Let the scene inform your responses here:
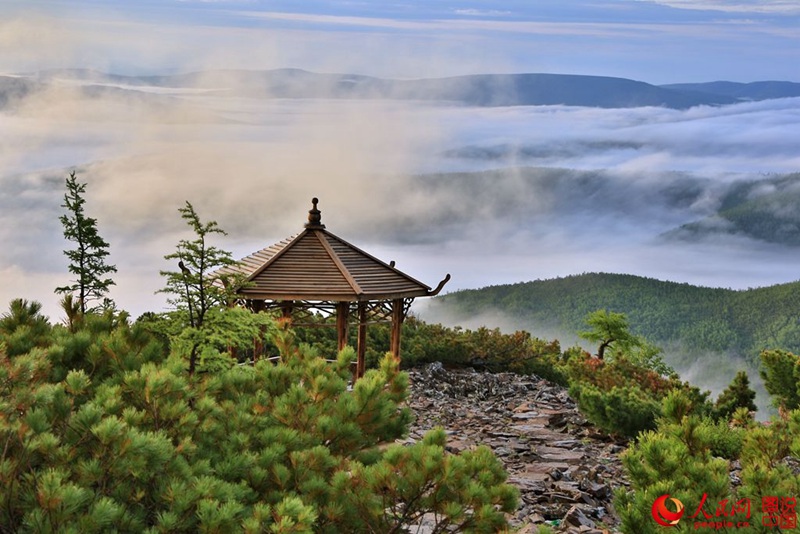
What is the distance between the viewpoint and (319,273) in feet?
44.8

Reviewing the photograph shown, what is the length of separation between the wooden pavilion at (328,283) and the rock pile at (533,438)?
167 cm

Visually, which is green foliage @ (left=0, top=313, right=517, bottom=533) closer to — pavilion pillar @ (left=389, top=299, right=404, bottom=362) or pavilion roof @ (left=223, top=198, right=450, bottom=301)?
pavilion roof @ (left=223, top=198, right=450, bottom=301)

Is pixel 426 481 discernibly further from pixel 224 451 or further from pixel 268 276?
pixel 268 276

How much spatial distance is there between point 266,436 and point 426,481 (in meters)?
0.99

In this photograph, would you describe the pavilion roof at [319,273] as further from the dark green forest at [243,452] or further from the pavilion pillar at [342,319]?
the dark green forest at [243,452]

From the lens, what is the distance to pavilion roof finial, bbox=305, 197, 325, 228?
14.4 meters

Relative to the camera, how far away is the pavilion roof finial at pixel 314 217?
1444cm

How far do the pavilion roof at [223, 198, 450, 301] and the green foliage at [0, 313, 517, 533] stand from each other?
6738mm

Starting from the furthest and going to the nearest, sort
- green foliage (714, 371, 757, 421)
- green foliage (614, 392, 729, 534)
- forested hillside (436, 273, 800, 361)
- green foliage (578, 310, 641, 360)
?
forested hillside (436, 273, 800, 361) → green foliage (578, 310, 641, 360) → green foliage (714, 371, 757, 421) → green foliage (614, 392, 729, 534)

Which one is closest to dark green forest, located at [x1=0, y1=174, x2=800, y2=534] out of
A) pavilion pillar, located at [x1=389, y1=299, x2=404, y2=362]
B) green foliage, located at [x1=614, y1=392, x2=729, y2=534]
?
green foliage, located at [x1=614, y1=392, x2=729, y2=534]

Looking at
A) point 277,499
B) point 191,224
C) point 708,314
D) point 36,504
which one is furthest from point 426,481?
point 708,314

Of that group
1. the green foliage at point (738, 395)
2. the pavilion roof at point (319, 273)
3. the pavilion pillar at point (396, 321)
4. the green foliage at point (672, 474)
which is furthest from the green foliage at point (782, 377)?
the green foliage at point (672, 474)

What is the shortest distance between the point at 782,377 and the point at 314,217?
25.0 ft

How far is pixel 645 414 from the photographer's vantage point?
11.6 meters
